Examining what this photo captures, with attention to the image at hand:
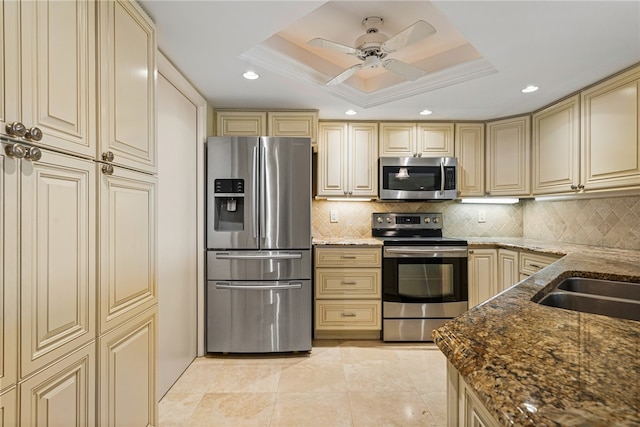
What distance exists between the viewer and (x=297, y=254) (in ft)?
8.36

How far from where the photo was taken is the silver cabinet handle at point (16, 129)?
771mm

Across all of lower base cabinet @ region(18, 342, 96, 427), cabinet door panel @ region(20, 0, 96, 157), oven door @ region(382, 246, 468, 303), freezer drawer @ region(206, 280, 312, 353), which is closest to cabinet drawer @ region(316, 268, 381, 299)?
oven door @ region(382, 246, 468, 303)

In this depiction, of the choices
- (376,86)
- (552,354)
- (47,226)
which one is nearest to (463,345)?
(552,354)

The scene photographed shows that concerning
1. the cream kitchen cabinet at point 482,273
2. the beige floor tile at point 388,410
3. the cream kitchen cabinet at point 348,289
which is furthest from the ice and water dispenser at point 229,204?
the cream kitchen cabinet at point 482,273

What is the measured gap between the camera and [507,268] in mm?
2826

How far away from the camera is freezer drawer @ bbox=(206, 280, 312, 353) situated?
2535 millimetres

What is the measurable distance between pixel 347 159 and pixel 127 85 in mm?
2149

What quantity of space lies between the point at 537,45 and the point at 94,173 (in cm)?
232

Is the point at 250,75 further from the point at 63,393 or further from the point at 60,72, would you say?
the point at 63,393

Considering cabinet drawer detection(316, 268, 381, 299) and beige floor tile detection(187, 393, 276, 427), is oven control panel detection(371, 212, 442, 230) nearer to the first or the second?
cabinet drawer detection(316, 268, 381, 299)

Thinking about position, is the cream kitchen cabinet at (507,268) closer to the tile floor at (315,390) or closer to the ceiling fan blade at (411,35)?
the tile floor at (315,390)

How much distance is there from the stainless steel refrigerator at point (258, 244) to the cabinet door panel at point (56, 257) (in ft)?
4.80

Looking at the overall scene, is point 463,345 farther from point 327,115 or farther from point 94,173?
point 327,115

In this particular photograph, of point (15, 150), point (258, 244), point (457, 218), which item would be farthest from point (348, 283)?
point (15, 150)
